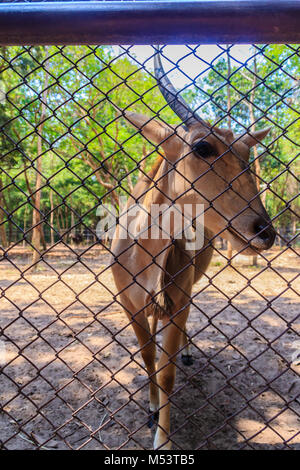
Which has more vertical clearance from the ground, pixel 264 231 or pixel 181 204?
pixel 181 204

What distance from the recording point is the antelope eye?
1864 millimetres

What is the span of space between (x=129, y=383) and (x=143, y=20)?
128 inches

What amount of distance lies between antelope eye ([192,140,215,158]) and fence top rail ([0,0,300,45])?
2.25ft

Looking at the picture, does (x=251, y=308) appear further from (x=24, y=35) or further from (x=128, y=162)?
(x=128, y=162)

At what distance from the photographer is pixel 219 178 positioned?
1.82 metres

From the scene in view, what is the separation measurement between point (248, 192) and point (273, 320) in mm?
4328

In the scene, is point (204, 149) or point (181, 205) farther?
point (181, 205)

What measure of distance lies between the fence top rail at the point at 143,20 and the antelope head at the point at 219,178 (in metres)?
0.32

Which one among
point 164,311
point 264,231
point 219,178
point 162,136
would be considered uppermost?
point 162,136

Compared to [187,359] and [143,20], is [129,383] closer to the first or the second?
[187,359]

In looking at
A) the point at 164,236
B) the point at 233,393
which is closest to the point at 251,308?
the point at 233,393

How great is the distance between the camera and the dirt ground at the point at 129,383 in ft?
5.64

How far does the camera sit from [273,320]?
550 centimetres

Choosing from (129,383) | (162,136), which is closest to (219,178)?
(162,136)
